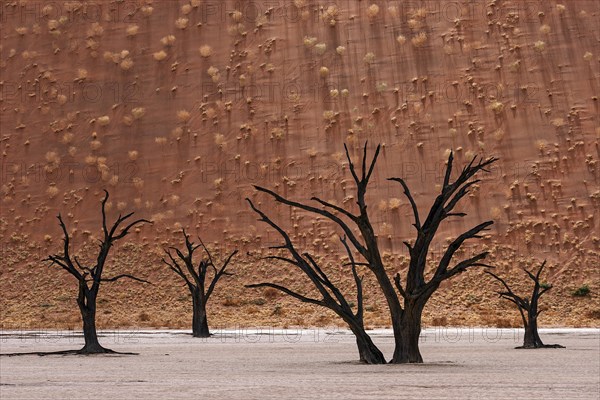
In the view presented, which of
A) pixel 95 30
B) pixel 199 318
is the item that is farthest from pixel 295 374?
pixel 95 30

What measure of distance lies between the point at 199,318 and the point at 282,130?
20.9 meters

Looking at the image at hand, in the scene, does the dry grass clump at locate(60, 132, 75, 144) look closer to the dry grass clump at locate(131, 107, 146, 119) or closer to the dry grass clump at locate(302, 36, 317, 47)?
the dry grass clump at locate(131, 107, 146, 119)

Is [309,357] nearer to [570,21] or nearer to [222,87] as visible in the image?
[222,87]

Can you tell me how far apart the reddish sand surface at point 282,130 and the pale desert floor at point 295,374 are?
72.5 ft

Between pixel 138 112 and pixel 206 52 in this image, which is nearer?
pixel 138 112

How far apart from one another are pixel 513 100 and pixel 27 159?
82.8 ft

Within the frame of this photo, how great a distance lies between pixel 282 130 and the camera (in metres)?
49.9

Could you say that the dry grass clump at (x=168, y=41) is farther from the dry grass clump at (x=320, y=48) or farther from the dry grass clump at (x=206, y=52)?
the dry grass clump at (x=320, y=48)

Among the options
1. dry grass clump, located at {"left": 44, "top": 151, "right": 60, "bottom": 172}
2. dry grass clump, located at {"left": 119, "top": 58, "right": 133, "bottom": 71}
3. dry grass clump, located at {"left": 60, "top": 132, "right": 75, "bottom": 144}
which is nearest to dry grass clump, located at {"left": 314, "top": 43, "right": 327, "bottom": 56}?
dry grass clump, located at {"left": 119, "top": 58, "right": 133, "bottom": 71}

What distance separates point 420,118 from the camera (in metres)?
49.3

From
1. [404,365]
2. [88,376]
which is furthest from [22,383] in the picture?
[404,365]

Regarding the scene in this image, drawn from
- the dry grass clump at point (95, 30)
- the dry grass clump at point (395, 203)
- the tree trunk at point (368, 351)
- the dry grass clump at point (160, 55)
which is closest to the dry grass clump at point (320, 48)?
the dry grass clump at point (160, 55)

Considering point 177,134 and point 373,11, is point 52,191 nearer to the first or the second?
point 177,134

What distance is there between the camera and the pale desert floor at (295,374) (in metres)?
10.1
